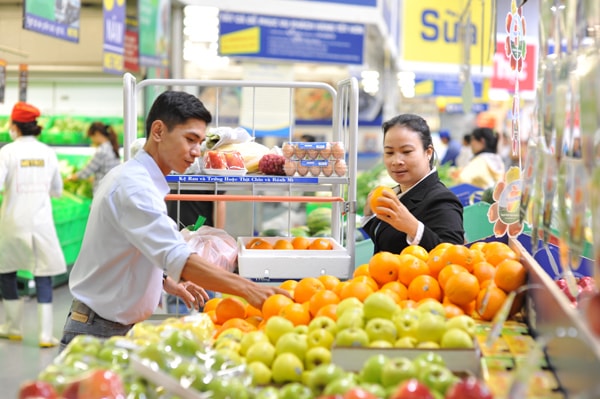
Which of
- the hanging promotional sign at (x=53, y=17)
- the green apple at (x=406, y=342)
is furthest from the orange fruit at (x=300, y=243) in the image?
the hanging promotional sign at (x=53, y=17)

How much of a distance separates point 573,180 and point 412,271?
3.62 feet

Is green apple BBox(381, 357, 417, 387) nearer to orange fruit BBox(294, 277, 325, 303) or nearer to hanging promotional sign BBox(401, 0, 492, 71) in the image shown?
orange fruit BBox(294, 277, 325, 303)

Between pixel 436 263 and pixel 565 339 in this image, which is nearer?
pixel 565 339

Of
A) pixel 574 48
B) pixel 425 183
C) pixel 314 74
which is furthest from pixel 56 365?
pixel 314 74

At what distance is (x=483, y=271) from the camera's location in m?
3.12

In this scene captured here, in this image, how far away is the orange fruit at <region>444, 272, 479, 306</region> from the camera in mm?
2969

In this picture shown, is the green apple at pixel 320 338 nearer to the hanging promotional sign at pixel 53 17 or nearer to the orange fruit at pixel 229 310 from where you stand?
the orange fruit at pixel 229 310

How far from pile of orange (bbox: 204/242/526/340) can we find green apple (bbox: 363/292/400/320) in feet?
0.69

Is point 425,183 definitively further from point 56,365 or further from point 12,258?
point 12,258

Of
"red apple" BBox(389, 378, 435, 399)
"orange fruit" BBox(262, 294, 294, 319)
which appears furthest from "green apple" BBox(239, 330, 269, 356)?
"red apple" BBox(389, 378, 435, 399)

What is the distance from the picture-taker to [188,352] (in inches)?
88.0

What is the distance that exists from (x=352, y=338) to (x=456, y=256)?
3.14 feet

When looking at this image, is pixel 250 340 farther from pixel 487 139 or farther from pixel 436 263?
pixel 487 139

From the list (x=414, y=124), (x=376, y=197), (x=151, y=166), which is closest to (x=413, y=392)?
(x=151, y=166)
